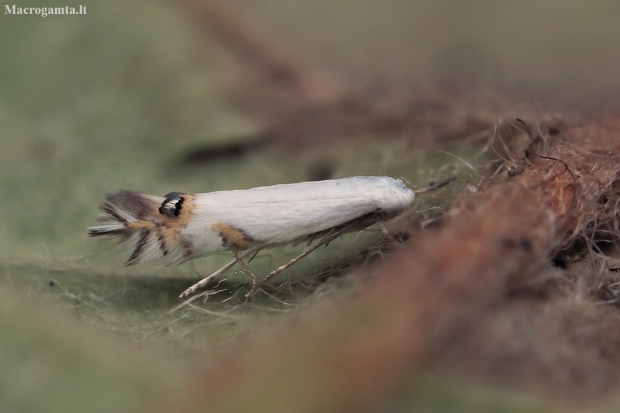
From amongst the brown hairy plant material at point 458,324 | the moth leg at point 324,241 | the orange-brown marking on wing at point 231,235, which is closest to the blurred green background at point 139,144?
the moth leg at point 324,241

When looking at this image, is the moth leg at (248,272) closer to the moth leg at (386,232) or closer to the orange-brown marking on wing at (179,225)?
the orange-brown marking on wing at (179,225)

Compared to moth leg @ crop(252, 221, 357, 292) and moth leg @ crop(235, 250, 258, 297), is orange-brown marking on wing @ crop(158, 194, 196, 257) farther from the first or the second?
moth leg @ crop(252, 221, 357, 292)

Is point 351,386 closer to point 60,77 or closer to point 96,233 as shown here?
point 96,233

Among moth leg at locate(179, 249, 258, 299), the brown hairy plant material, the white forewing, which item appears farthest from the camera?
the white forewing

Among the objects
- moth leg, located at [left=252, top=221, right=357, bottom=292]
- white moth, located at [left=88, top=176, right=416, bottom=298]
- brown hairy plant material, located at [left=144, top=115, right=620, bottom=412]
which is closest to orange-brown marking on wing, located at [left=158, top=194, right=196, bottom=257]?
white moth, located at [left=88, top=176, right=416, bottom=298]

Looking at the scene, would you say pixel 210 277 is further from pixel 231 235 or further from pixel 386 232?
pixel 386 232

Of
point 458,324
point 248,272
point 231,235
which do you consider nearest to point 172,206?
point 231,235
